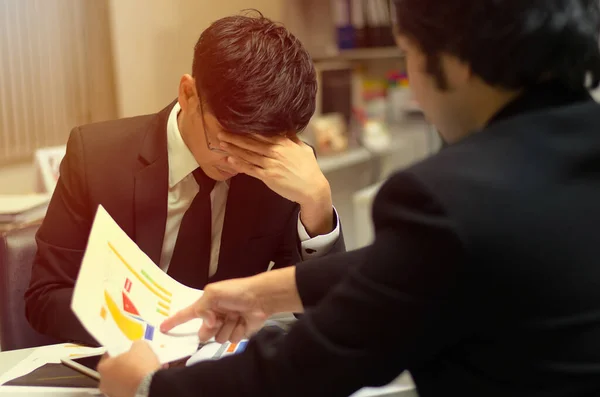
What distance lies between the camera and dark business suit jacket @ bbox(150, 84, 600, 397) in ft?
2.15

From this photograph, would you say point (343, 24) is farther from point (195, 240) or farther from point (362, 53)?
point (195, 240)

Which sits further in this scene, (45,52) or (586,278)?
(45,52)

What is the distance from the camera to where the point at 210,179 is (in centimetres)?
145

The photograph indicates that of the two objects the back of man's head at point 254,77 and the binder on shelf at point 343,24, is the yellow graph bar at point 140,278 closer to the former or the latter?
the back of man's head at point 254,77

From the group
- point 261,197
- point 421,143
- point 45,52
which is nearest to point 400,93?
point 421,143

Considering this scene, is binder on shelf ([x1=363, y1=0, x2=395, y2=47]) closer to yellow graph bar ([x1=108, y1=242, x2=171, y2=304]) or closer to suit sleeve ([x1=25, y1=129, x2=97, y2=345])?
suit sleeve ([x1=25, y1=129, x2=97, y2=345])

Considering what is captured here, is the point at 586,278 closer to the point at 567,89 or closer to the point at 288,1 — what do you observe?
the point at 567,89

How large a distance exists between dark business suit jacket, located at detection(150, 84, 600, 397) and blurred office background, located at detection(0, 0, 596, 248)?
3.98 ft

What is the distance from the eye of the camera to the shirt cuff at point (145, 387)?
32.5 inches

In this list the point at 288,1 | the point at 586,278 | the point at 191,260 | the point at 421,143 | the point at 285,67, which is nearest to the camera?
the point at 586,278

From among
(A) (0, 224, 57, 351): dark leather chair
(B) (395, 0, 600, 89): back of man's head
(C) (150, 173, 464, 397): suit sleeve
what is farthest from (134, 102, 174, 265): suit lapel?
(B) (395, 0, 600, 89): back of man's head

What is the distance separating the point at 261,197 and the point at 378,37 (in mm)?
2470

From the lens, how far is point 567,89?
0.75m

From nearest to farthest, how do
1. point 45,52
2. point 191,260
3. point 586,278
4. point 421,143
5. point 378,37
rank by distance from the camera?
point 586,278 → point 191,260 → point 45,52 → point 378,37 → point 421,143
